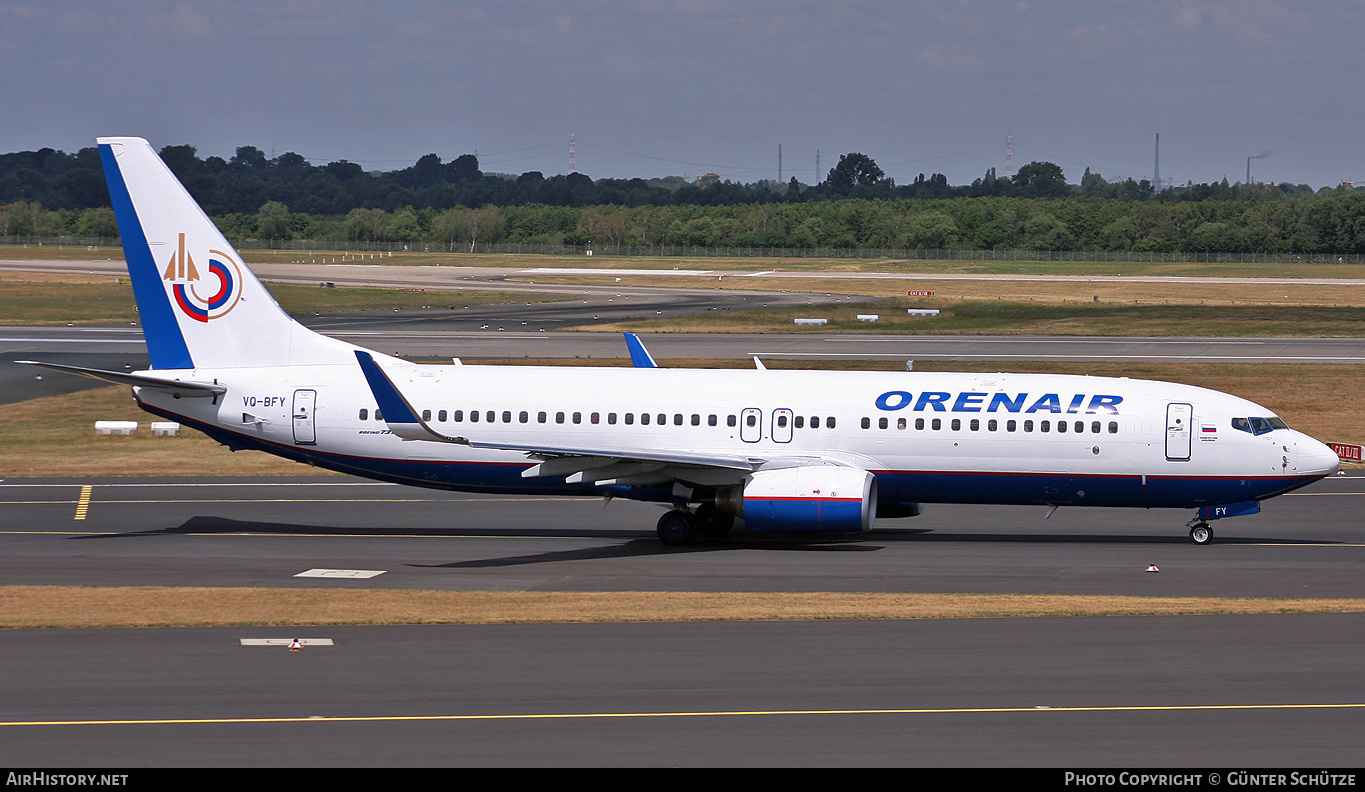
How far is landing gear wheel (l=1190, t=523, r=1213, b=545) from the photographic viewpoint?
31.8 meters

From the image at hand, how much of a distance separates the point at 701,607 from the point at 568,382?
10.2 m

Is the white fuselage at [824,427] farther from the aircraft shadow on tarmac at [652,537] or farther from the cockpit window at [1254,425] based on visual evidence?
A: the aircraft shadow on tarmac at [652,537]

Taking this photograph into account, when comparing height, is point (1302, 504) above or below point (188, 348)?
below

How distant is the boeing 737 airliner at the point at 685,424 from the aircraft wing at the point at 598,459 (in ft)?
0.18

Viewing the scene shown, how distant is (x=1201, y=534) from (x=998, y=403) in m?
5.85

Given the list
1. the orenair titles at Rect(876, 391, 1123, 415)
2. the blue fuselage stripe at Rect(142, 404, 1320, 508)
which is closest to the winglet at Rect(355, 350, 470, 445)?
the blue fuselage stripe at Rect(142, 404, 1320, 508)

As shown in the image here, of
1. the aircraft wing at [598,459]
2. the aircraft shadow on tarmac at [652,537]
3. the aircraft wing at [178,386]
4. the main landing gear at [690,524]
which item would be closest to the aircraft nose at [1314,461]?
the aircraft shadow on tarmac at [652,537]

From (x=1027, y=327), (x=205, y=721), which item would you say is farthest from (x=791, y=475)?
(x=1027, y=327)

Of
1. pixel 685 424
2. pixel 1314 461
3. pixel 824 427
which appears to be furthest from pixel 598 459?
pixel 1314 461

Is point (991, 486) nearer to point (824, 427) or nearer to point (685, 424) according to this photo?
point (824, 427)

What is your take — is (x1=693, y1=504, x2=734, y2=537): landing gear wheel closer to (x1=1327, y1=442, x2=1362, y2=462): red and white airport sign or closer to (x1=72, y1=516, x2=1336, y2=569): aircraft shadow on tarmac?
(x1=72, y1=516, x2=1336, y2=569): aircraft shadow on tarmac

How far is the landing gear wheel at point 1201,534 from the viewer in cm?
3177
